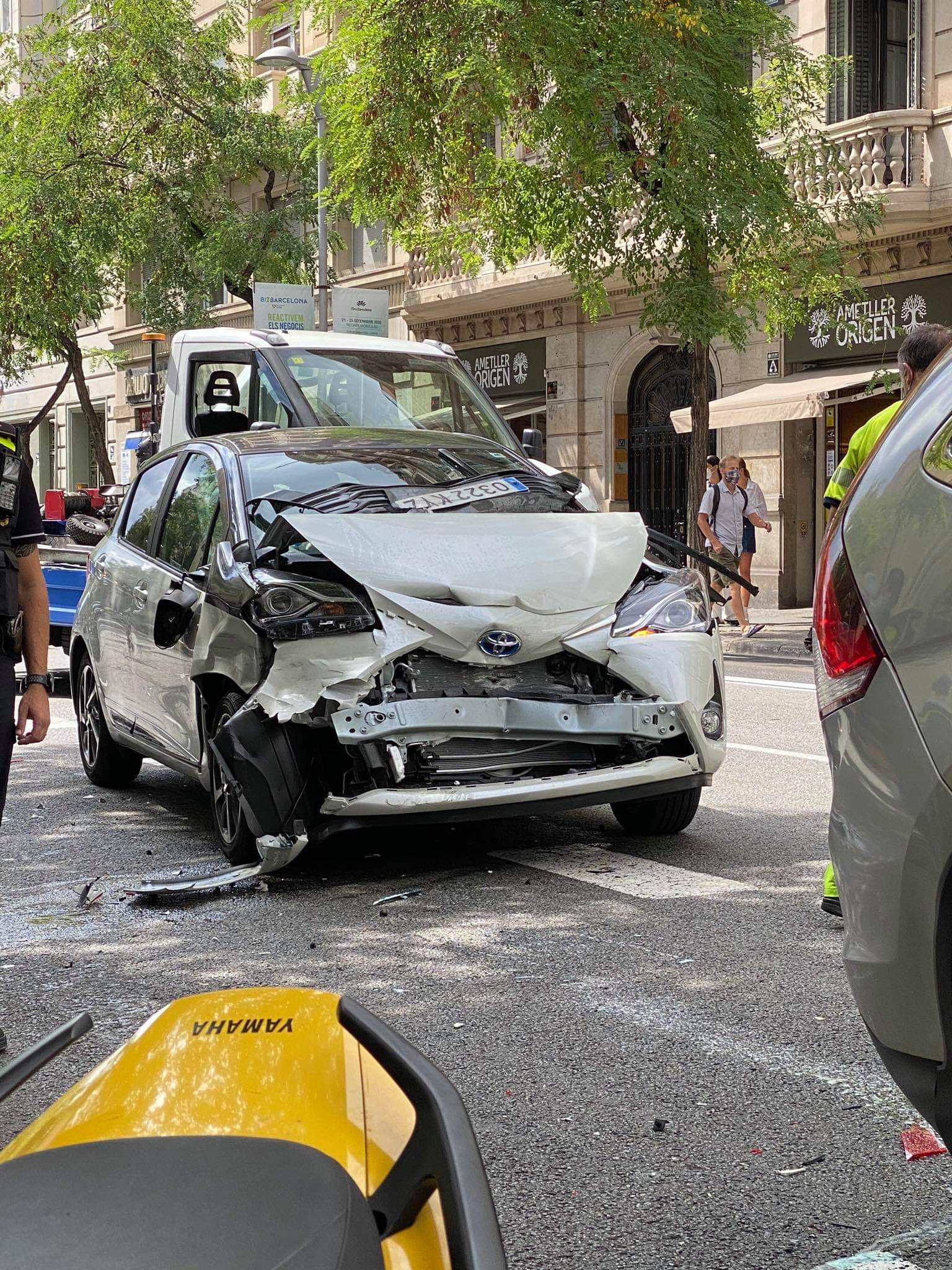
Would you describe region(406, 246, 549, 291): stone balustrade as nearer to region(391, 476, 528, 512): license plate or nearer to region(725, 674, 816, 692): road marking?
region(725, 674, 816, 692): road marking

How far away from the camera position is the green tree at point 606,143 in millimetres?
16375

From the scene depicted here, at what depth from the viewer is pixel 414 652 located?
5.85m

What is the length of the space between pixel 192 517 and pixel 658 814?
238cm

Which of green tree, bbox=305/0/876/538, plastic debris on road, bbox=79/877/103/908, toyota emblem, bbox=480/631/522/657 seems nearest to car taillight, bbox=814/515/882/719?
toyota emblem, bbox=480/631/522/657

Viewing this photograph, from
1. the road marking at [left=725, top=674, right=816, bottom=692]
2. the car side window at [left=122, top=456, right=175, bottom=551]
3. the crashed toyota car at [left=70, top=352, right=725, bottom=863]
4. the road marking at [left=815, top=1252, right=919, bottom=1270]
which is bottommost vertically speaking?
the road marking at [left=725, top=674, right=816, bottom=692]

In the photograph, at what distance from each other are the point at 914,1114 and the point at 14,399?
4768 centimetres

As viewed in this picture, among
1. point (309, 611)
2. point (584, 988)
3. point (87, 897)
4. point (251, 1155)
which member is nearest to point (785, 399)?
point (309, 611)

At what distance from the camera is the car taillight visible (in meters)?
Result: 2.49

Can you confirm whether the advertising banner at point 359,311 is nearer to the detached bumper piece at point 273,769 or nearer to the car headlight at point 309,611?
the car headlight at point 309,611

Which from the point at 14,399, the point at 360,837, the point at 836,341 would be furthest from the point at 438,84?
the point at 14,399

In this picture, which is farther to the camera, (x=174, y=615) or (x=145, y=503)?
(x=145, y=503)

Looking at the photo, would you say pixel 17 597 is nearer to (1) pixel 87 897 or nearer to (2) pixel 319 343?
(1) pixel 87 897

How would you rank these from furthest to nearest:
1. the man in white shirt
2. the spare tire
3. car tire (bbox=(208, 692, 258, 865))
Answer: the man in white shirt
the spare tire
car tire (bbox=(208, 692, 258, 865))

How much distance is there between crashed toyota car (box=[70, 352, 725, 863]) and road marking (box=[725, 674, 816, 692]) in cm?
614
